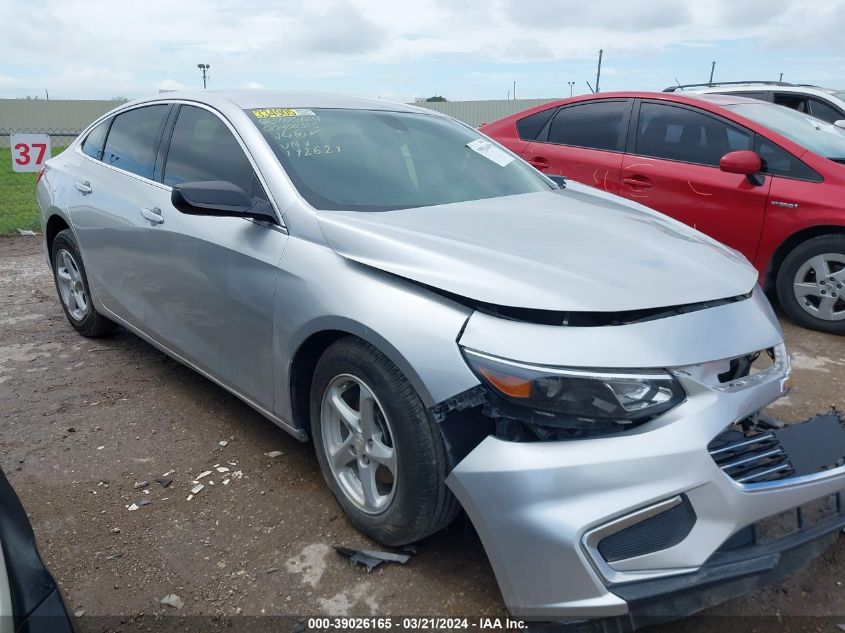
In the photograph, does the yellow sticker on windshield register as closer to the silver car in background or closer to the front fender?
the silver car in background

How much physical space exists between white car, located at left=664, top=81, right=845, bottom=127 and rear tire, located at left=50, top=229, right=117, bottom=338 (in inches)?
246

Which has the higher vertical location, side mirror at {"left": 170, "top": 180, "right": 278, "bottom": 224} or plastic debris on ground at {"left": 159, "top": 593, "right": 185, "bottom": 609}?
side mirror at {"left": 170, "top": 180, "right": 278, "bottom": 224}

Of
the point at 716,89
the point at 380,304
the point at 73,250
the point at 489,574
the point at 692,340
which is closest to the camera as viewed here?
the point at 692,340

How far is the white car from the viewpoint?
786cm

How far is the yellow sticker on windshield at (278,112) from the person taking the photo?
3145 mm

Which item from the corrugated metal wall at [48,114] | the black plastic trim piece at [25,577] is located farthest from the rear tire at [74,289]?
the corrugated metal wall at [48,114]

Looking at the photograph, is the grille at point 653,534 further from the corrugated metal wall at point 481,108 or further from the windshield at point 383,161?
the corrugated metal wall at point 481,108

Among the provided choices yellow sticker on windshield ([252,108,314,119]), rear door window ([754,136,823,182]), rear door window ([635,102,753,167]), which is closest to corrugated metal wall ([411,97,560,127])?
rear door window ([635,102,753,167])

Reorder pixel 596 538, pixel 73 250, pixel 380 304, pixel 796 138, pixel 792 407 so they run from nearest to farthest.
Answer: pixel 596 538 < pixel 380 304 < pixel 792 407 < pixel 73 250 < pixel 796 138

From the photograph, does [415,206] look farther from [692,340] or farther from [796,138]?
[796,138]

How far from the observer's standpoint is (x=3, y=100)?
2572cm

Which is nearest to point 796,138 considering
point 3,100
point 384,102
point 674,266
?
point 384,102

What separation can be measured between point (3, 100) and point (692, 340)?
29.6 metres

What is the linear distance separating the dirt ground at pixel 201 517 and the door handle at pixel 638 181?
1664mm
